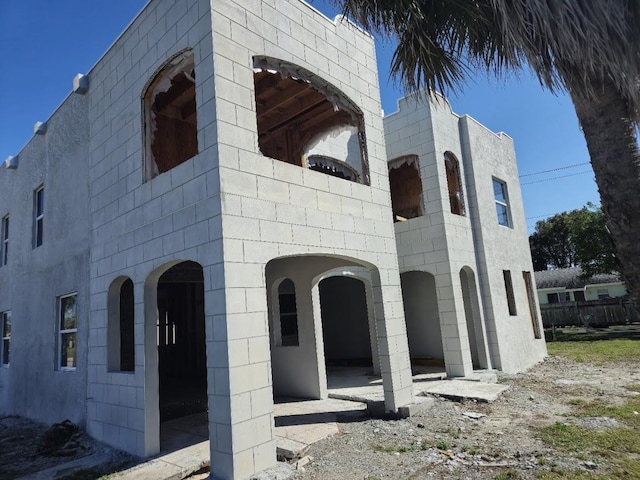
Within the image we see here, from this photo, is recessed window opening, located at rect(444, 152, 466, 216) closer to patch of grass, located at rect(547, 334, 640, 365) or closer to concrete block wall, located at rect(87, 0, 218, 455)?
patch of grass, located at rect(547, 334, 640, 365)

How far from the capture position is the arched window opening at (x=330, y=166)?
12.3 metres

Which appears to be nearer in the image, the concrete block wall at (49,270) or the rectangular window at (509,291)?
the concrete block wall at (49,270)

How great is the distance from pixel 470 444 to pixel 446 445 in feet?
1.30

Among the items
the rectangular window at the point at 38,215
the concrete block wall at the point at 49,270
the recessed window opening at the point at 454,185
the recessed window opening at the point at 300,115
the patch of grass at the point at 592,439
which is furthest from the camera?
the recessed window opening at the point at 454,185

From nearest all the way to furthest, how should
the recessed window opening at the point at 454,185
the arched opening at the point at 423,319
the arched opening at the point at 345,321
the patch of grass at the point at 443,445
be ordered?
the patch of grass at the point at 443,445 → the recessed window opening at the point at 454,185 → the arched opening at the point at 423,319 → the arched opening at the point at 345,321

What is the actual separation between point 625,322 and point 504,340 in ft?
61.0

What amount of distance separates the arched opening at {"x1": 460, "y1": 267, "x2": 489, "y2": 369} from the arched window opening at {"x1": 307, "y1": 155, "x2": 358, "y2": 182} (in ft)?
15.0

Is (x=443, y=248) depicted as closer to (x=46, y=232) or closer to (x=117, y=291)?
(x=117, y=291)

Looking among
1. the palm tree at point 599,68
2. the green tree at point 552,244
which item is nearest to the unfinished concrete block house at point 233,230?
the palm tree at point 599,68

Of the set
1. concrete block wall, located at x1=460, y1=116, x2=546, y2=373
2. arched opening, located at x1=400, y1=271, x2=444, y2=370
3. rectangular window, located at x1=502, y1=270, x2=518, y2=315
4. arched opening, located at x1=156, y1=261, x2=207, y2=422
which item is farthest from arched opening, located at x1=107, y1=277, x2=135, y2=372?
rectangular window, located at x1=502, y1=270, x2=518, y2=315

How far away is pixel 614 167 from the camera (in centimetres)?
407

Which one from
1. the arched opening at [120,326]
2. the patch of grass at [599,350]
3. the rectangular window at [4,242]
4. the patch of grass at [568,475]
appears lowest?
the patch of grass at [568,475]

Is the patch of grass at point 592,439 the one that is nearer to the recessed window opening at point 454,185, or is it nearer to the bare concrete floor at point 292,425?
the bare concrete floor at point 292,425

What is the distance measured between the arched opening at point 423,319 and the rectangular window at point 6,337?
40.2 ft
